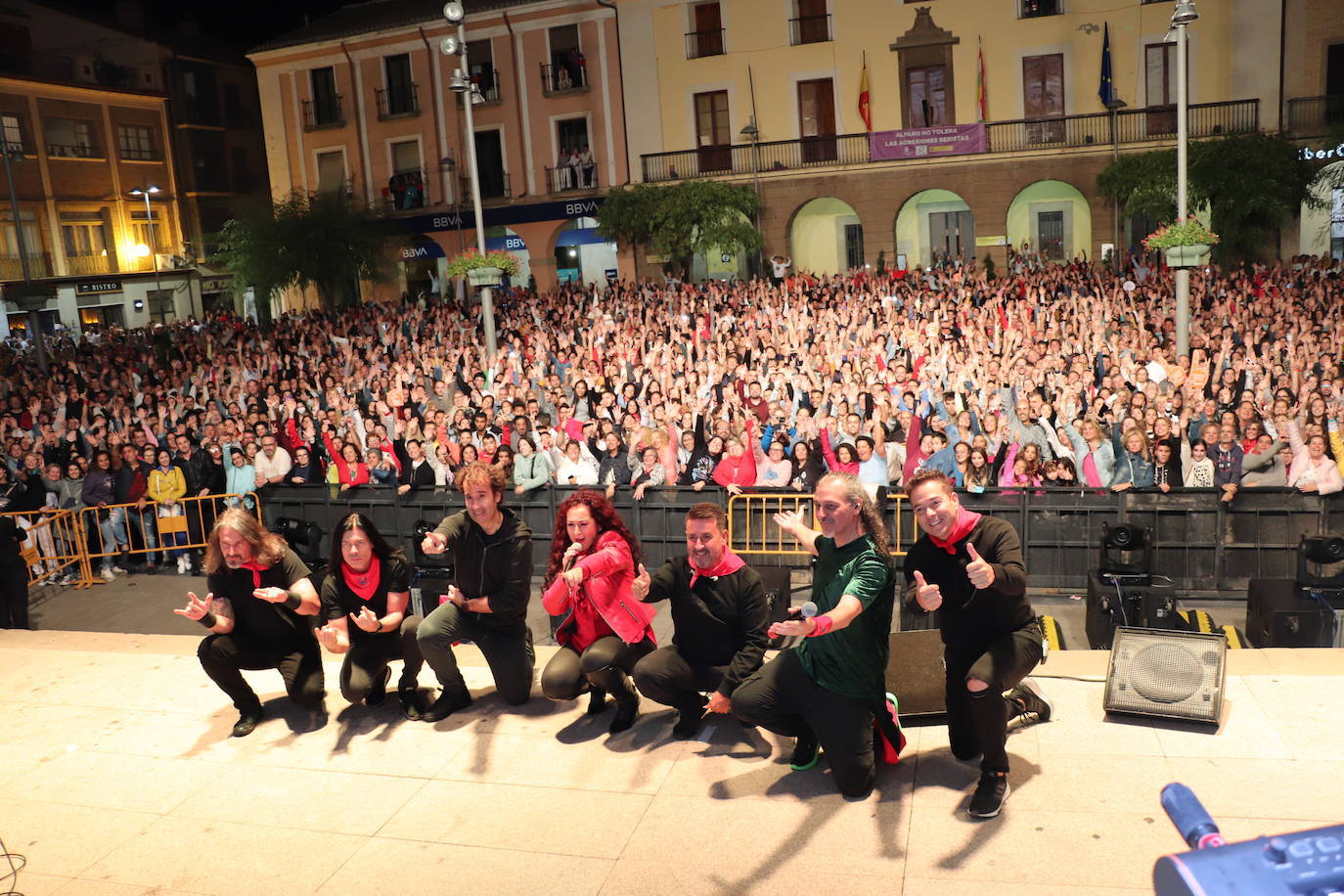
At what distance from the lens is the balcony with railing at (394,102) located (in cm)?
3384

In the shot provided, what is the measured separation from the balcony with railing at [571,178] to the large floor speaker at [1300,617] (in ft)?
88.9

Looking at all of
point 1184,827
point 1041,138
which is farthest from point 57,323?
point 1184,827

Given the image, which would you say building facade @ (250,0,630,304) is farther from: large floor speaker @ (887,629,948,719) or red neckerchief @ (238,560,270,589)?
large floor speaker @ (887,629,948,719)

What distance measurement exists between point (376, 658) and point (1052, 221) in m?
28.5

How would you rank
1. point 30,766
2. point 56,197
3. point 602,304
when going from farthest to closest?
point 56,197
point 602,304
point 30,766

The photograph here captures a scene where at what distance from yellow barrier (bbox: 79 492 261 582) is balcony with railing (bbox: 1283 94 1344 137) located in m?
25.6

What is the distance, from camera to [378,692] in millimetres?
6223

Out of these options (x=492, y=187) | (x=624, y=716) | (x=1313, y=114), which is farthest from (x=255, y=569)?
(x=492, y=187)

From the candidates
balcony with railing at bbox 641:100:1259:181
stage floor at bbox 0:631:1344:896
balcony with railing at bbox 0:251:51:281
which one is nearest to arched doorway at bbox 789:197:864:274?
balcony with railing at bbox 641:100:1259:181

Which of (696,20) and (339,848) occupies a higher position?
(696,20)

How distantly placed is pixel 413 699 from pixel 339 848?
4.72 feet

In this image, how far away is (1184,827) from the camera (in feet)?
6.30

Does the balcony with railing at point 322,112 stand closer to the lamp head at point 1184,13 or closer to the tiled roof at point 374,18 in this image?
the tiled roof at point 374,18

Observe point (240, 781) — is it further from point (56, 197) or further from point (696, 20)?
point (56, 197)
